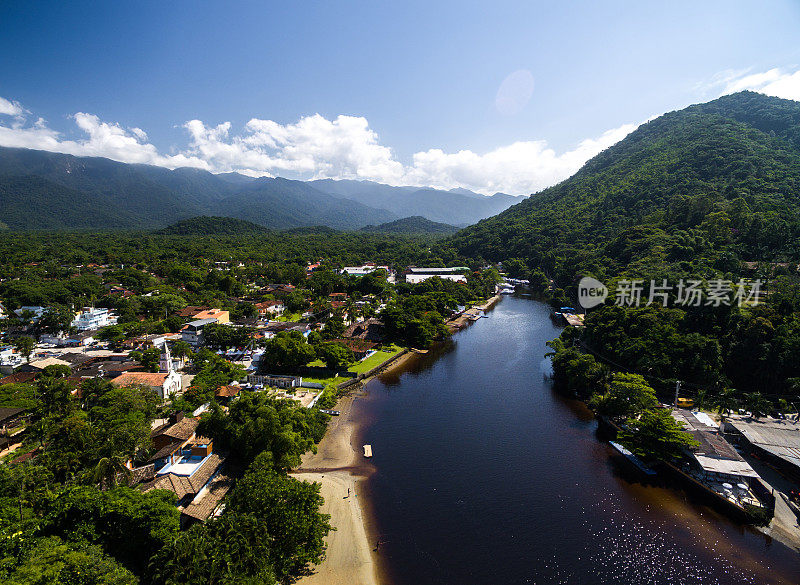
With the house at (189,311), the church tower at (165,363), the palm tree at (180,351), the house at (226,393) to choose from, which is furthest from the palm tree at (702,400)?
the house at (189,311)

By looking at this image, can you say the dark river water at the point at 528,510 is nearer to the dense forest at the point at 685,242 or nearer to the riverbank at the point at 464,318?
the dense forest at the point at 685,242

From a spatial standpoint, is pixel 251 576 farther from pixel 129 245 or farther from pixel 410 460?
pixel 129 245

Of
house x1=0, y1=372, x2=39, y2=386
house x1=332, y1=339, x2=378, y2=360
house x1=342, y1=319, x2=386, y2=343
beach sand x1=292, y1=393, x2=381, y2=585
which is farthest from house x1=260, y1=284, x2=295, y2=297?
beach sand x1=292, y1=393, x2=381, y2=585

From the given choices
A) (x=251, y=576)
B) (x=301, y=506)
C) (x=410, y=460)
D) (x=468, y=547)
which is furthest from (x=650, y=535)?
(x=251, y=576)

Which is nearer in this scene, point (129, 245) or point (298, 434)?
point (298, 434)

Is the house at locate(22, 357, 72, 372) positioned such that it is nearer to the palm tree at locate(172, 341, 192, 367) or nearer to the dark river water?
the palm tree at locate(172, 341, 192, 367)

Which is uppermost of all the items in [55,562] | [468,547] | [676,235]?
[676,235]

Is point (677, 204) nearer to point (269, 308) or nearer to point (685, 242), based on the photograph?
point (685, 242)
